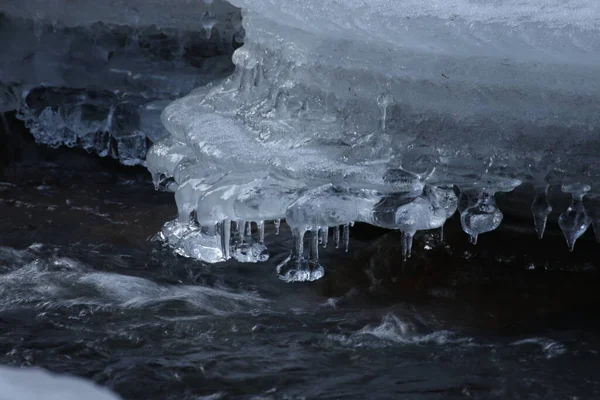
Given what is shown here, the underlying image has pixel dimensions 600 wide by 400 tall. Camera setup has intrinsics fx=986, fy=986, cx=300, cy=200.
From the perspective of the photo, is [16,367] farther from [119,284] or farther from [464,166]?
[464,166]

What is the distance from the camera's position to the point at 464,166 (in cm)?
263

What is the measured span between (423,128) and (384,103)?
0.13 metres

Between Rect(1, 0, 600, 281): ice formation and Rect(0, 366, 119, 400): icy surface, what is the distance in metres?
0.68

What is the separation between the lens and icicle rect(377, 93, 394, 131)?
2.71 metres

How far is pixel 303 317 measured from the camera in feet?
8.61

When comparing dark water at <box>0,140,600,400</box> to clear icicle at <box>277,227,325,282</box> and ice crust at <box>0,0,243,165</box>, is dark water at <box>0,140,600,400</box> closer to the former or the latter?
clear icicle at <box>277,227,325,282</box>

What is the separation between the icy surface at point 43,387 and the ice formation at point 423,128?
677 millimetres

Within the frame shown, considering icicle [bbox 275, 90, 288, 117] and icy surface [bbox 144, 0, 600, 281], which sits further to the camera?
icicle [bbox 275, 90, 288, 117]

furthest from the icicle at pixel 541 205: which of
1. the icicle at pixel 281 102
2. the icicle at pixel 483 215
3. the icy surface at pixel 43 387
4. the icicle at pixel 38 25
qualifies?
the icicle at pixel 38 25

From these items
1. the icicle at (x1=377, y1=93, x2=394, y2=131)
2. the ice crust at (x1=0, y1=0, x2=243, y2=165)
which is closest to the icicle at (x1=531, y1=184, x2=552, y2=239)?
the icicle at (x1=377, y1=93, x2=394, y2=131)

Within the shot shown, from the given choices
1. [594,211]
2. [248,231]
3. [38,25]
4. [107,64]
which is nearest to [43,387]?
[248,231]

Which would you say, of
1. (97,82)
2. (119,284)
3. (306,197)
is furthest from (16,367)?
(97,82)

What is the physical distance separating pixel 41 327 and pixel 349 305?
82 centimetres

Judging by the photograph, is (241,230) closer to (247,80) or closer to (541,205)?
(247,80)
